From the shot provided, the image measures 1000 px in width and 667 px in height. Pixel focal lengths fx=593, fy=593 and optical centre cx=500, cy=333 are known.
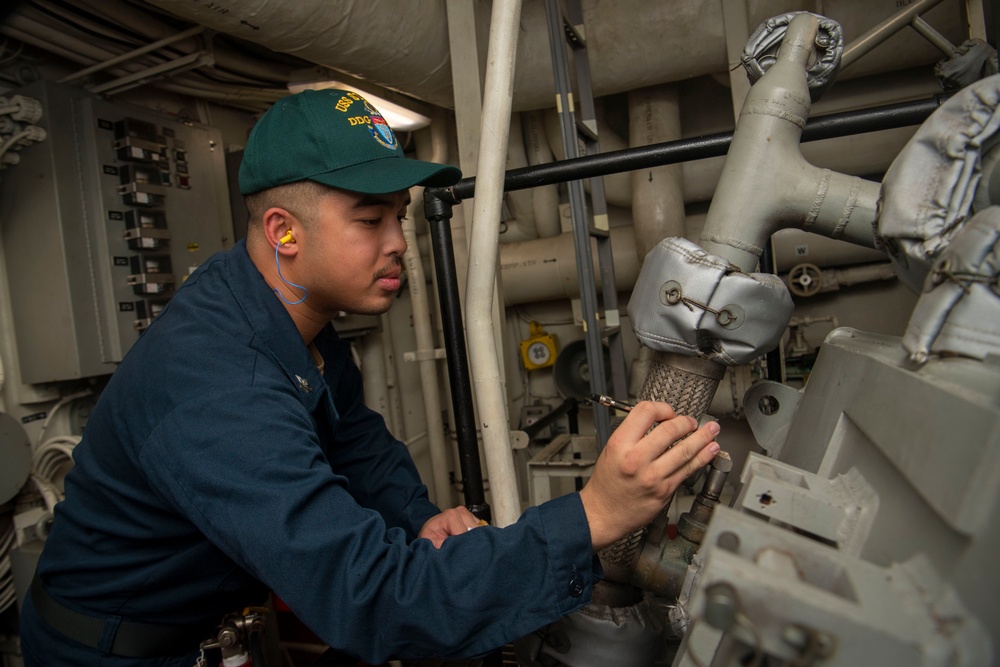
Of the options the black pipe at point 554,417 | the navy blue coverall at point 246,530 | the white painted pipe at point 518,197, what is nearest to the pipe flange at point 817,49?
the navy blue coverall at point 246,530

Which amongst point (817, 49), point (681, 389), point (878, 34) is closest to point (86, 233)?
point (681, 389)

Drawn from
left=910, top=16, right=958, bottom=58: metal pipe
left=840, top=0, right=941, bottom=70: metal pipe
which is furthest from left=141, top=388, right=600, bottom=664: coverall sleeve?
left=910, top=16, right=958, bottom=58: metal pipe

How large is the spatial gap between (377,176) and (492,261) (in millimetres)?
247

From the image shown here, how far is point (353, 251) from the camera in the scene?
93cm

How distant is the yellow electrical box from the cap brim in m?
1.92

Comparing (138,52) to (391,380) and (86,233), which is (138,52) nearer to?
(86,233)

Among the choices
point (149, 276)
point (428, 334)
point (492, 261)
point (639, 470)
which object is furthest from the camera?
point (428, 334)

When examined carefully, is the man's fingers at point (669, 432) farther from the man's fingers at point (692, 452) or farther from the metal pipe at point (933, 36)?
the metal pipe at point (933, 36)

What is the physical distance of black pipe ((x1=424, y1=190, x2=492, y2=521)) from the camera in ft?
3.61

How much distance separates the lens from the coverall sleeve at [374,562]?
66cm

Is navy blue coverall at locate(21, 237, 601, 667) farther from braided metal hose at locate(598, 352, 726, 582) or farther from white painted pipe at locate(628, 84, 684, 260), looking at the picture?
white painted pipe at locate(628, 84, 684, 260)

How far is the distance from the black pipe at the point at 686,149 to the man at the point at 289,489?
0.50 ft

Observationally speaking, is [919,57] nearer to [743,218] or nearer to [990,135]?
[743,218]

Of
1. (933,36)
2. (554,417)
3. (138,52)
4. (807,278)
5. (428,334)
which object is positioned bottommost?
(554,417)
